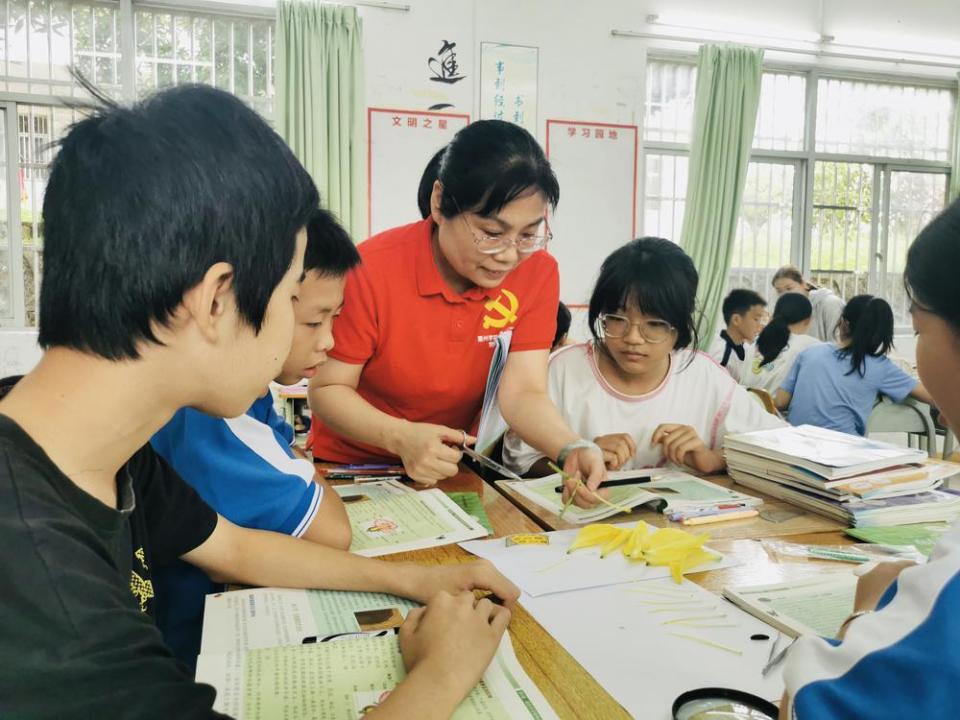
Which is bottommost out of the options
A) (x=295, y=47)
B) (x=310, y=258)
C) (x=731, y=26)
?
(x=310, y=258)

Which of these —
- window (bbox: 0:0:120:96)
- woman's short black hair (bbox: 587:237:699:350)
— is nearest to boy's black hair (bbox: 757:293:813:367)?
woman's short black hair (bbox: 587:237:699:350)

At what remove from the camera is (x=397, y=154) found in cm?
472

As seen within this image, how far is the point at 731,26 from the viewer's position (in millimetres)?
5293

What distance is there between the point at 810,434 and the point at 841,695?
1171mm

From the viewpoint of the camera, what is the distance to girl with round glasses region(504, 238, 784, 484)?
1.75 m

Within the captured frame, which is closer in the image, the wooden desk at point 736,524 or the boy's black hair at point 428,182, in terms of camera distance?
the wooden desk at point 736,524

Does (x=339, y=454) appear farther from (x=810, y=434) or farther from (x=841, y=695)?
(x=841, y=695)

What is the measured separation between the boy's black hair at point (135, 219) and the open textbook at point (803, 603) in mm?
721

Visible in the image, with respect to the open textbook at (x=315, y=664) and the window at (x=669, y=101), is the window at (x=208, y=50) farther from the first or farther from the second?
the open textbook at (x=315, y=664)

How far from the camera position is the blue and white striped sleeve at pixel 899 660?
0.50 metres

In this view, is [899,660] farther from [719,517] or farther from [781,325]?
[781,325]

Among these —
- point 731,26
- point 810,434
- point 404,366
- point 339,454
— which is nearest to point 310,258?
point 404,366

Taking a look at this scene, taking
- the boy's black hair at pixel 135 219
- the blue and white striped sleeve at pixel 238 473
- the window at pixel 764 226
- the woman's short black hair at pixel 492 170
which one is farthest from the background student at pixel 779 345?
the boy's black hair at pixel 135 219

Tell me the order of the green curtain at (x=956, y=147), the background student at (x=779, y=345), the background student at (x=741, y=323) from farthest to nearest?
the green curtain at (x=956, y=147) → the background student at (x=741, y=323) → the background student at (x=779, y=345)
